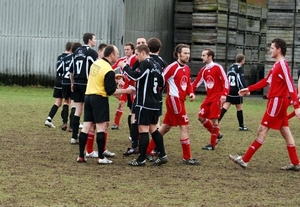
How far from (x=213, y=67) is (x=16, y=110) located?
796 cm

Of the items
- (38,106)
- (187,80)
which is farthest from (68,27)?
(187,80)

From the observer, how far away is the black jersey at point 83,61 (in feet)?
47.6

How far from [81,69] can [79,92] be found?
0.47 meters

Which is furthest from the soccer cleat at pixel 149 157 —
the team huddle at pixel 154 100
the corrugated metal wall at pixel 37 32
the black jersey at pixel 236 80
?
the corrugated metal wall at pixel 37 32

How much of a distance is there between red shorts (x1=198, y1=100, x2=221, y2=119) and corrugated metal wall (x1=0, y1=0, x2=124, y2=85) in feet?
52.6

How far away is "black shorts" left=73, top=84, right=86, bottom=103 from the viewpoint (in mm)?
14680

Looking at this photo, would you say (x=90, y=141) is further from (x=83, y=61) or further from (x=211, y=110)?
(x=211, y=110)

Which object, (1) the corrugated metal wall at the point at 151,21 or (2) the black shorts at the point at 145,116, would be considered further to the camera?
(1) the corrugated metal wall at the point at 151,21

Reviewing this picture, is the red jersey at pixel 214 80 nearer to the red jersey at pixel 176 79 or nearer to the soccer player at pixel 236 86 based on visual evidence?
the red jersey at pixel 176 79

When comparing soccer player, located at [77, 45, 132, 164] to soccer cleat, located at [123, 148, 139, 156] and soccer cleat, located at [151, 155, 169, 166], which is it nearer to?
soccer cleat, located at [151, 155, 169, 166]

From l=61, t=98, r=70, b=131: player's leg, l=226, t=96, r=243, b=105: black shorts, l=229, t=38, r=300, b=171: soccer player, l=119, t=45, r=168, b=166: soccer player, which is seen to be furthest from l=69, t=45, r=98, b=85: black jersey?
l=226, t=96, r=243, b=105: black shorts

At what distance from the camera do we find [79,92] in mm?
14750

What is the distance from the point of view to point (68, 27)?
101 ft

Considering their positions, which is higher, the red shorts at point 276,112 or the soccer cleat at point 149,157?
the red shorts at point 276,112
